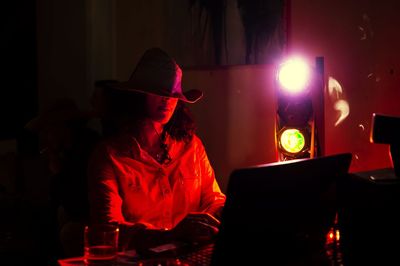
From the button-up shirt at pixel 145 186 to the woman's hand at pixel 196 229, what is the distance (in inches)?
13.8

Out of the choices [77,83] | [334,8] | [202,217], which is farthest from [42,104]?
[202,217]

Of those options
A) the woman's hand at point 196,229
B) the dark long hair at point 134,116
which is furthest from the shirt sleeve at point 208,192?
the woman's hand at point 196,229

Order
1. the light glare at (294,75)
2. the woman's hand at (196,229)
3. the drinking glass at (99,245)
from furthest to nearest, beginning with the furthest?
the light glare at (294,75)
the woman's hand at (196,229)
the drinking glass at (99,245)

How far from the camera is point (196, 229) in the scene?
1765 mm

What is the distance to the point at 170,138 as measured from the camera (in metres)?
2.42

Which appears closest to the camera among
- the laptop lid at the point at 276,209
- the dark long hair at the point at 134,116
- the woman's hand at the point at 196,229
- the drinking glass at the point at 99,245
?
the laptop lid at the point at 276,209

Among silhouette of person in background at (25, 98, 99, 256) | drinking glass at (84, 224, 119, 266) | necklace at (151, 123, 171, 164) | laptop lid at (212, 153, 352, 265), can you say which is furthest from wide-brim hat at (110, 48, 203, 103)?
laptop lid at (212, 153, 352, 265)

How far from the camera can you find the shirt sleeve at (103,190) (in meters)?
2.05

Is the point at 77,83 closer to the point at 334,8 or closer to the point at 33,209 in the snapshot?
the point at 33,209

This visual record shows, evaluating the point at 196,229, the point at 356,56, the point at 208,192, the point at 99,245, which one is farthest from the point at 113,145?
the point at 356,56

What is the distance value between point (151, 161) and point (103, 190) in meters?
0.27

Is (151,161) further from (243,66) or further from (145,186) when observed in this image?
(243,66)

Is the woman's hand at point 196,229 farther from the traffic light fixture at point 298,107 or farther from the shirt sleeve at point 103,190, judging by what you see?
the traffic light fixture at point 298,107

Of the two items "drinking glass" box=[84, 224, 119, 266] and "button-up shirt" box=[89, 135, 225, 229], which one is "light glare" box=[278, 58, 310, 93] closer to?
"button-up shirt" box=[89, 135, 225, 229]
